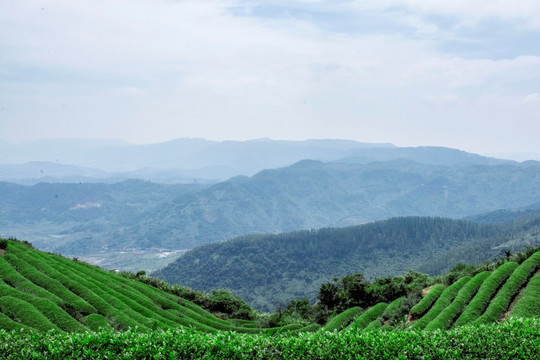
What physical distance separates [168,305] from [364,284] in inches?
738

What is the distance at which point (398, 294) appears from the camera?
3828 centimetres

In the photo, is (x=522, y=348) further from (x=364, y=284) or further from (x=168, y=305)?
(x=168, y=305)

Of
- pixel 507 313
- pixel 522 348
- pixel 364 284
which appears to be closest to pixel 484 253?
pixel 364 284

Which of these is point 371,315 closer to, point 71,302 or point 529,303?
point 529,303

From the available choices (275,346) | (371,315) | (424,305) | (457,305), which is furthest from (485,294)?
(275,346)

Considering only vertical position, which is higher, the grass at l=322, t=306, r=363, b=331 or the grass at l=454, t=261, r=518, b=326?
the grass at l=454, t=261, r=518, b=326

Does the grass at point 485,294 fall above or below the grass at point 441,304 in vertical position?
above

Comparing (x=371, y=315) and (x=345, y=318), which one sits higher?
(x=371, y=315)

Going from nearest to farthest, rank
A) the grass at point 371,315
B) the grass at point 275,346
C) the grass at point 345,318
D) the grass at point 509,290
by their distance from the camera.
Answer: the grass at point 275,346 < the grass at point 509,290 < the grass at point 371,315 < the grass at point 345,318

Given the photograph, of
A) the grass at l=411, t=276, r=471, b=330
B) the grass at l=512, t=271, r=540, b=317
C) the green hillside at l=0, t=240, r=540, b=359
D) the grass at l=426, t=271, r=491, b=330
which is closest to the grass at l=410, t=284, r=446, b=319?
the green hillside at l=0, t=240, r=540, b=359

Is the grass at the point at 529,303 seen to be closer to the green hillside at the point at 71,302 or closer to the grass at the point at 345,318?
the grass at the point at 345,318

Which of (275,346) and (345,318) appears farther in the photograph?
(345,318)

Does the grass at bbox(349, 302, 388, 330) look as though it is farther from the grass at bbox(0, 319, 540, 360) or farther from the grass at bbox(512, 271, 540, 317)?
the grass at bbox(0, 319, 540, 360)

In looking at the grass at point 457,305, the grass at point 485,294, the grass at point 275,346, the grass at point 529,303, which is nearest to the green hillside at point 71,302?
the grass at point 275,346
